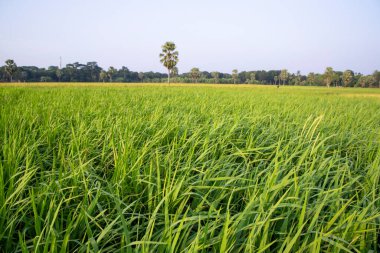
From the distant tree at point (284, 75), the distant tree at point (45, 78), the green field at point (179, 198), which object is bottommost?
the green field at point (179, 198)

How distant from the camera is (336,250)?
934 millimetres

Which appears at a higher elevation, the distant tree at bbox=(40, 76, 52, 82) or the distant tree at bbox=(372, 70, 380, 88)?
the distant tree at bbox=(372, 70, 380, 88)

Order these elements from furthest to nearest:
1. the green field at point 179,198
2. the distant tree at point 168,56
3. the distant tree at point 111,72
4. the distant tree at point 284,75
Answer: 1. the distant tree at point 284,75
2. the distant tree at point 111,72
3. the distant tree at point 168,56
4. the green field at point 179,198

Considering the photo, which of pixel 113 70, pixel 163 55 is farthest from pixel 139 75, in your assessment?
pixel 163 55

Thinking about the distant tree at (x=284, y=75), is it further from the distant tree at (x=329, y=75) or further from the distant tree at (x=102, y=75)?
the distant tree at (x=102, y=75)

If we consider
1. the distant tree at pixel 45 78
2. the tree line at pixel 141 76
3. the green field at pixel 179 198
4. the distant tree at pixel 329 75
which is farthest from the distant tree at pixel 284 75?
the green field at pixel 179 198

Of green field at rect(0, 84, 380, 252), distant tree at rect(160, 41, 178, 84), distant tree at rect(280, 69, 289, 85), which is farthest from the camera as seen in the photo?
distant tree at rect(280, 69, 289, 85)

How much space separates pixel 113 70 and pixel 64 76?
69.9 feet

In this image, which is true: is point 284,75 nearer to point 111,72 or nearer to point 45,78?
point 111,72

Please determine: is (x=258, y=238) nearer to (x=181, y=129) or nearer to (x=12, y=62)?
(x=181, y=129)

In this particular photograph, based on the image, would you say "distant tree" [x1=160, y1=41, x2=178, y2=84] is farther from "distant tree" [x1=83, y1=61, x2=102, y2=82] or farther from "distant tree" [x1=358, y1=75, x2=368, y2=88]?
"distant tree" [x1=358, y1=75, x2=368, y2=88]

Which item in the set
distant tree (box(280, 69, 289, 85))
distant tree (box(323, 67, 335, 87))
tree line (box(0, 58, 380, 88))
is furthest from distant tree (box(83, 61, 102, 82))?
distant tree (box(323, 67, 335, 87))

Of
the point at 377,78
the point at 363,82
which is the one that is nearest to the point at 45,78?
the point at 363,82

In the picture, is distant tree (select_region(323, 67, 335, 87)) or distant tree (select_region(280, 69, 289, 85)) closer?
distant tree (select_region(323, 67, 335, 87))
